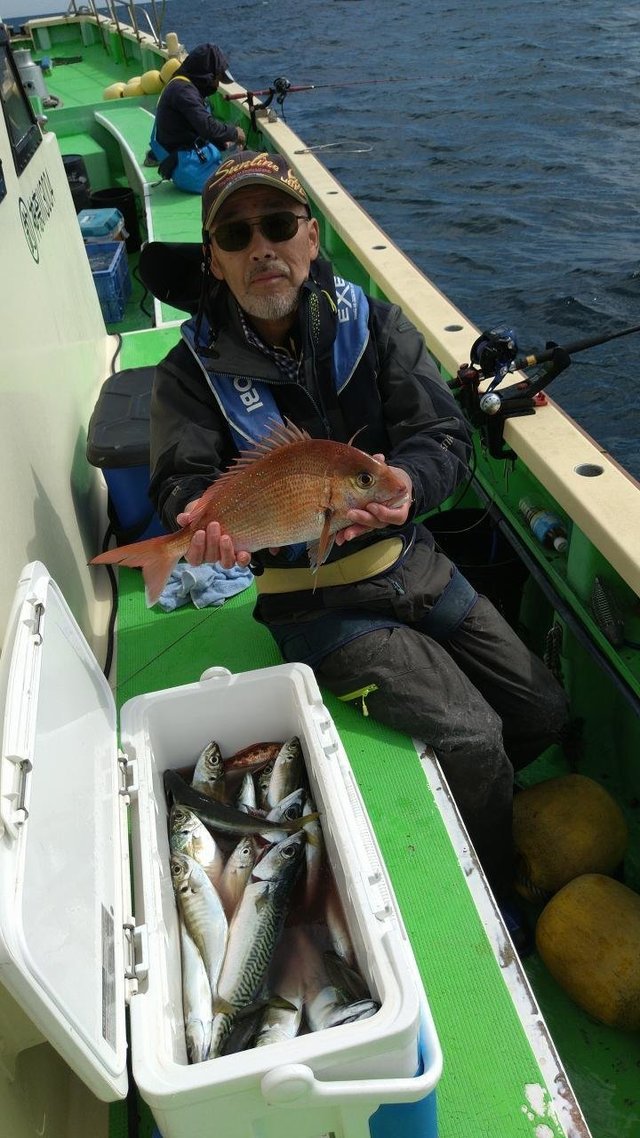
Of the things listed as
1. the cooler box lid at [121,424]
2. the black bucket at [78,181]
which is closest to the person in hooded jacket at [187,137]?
the black bucket at [78,181]

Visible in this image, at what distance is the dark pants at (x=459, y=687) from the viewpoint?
2.56 meters

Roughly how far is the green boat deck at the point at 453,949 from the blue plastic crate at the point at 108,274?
3.80m

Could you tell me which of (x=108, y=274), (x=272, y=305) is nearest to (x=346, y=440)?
(x=272, y=305)

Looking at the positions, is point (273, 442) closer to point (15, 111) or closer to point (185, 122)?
point (15, 111)

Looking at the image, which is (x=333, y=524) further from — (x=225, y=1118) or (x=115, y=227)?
(x=115, y=227)

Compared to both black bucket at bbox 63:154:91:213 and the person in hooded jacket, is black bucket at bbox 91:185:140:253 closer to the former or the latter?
black bucket at bbox 63:154:91:213

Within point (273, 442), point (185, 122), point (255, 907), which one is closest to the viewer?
point (255, 907)

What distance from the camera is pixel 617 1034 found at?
247cm

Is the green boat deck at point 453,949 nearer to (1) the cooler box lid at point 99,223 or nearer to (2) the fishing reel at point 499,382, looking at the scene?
(2) the fishing reel at point 499,382

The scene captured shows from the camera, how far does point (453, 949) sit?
2068mm

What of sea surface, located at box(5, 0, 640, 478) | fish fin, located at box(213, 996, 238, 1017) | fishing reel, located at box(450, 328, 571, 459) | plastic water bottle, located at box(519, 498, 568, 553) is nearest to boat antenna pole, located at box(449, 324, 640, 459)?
fishing reel, located at box(450, 328, 571, 459)

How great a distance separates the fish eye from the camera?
6.93ft

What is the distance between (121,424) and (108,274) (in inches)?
140

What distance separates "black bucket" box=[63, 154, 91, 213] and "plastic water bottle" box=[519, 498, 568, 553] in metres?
6.67
